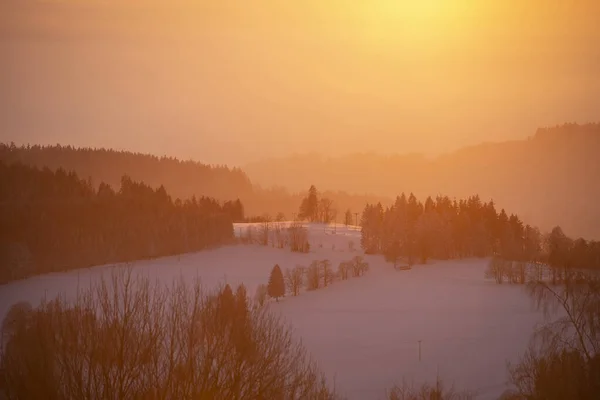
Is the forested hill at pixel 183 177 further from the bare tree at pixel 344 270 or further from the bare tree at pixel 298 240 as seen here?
the bare tree at pixel 344 270

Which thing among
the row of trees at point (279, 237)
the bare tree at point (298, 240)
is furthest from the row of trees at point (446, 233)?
the row of trees at point (279, 237)

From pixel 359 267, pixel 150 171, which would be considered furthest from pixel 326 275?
pixel 150 171

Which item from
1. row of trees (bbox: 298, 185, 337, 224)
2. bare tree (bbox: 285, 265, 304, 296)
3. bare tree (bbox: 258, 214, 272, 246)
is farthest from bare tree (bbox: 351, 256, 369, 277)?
row of trees (bbox: 298, 185, 337, 224)

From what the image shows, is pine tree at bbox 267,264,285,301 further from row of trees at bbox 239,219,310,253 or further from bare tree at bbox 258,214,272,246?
bare tree at bbox 258,214,272,246

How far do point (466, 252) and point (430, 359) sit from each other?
30.7 meters

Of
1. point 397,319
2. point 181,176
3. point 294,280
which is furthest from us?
point 181,176

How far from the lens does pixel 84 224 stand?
45250 mm

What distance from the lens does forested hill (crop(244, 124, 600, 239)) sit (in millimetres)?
63875

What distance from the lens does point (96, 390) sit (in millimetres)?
6383

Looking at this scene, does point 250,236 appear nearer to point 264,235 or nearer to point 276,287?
point 264,235

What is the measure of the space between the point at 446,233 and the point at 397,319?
22350mm

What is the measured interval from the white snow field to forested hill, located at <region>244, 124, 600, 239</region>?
52.3 feet

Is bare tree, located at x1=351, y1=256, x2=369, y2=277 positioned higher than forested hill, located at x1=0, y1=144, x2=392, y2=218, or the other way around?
forested hill, located at x1=0, y1=144, x2=392, y2=218

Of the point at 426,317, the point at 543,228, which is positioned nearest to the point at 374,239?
the point at 543,228
